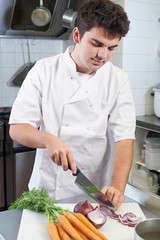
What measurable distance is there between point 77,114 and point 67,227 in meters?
0.57

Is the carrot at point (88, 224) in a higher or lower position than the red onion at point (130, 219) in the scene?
higher

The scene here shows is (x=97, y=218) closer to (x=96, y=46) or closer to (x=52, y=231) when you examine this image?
(x=52, y=231)

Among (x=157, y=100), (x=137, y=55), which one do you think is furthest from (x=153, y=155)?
(x=137, y=55)

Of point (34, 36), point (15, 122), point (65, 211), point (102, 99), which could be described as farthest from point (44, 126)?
point (34, 36)

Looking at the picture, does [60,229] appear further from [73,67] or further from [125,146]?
[73,67]

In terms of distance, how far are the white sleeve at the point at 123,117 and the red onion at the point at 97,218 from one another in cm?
45

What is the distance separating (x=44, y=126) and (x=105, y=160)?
12.3 inches

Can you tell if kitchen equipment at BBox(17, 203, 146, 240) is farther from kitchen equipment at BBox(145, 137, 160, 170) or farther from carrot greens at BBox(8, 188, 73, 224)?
kitchen equipment at BBox(145, 137, 160, 170)

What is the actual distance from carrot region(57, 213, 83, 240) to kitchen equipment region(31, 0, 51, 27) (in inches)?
83.1

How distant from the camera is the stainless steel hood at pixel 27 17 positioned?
2650mm

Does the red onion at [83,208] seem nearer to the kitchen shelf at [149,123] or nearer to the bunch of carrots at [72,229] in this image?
the bunch of carrots at [72,229]

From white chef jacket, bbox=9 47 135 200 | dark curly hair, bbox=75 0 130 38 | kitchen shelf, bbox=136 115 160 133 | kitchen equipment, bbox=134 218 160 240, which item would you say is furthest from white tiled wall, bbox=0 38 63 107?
kitchen equipment, bbox=134 218 160 240

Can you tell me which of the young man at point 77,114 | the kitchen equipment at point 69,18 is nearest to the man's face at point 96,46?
the young man at point 77,114

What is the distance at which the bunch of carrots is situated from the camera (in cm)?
93
